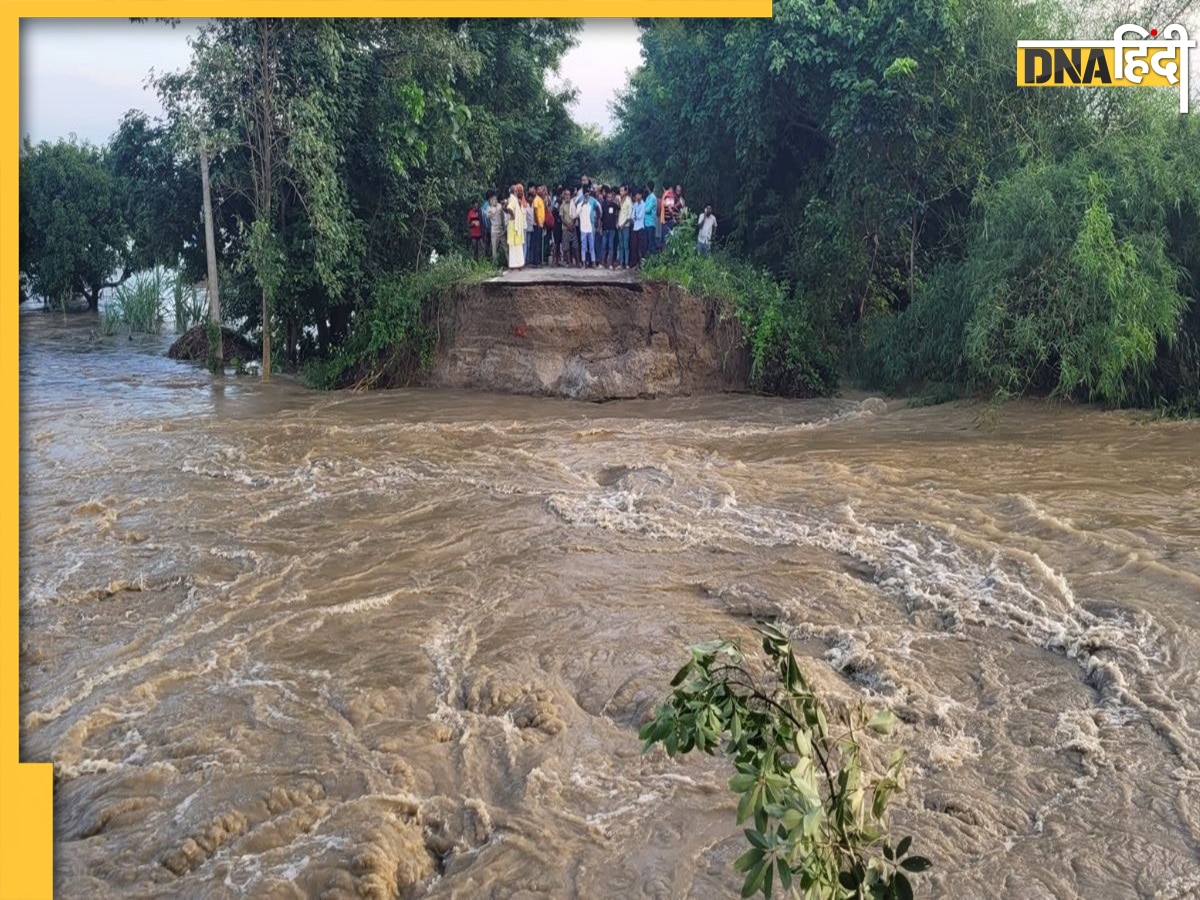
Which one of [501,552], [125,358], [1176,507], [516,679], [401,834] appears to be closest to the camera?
[401,834]

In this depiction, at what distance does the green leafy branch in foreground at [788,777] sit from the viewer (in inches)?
68.6

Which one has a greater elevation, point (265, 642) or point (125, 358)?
point (125, 358)

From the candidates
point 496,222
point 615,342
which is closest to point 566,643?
point 615,342

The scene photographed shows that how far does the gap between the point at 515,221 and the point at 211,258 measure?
15.1 feet

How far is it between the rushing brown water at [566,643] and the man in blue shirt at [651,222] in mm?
5545

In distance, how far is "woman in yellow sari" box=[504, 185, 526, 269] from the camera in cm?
1761

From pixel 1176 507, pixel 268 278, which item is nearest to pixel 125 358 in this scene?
pixel 268 278

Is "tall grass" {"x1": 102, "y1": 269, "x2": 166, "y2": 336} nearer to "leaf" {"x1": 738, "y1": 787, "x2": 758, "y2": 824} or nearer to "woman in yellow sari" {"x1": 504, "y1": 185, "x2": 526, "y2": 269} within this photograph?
"woman in yellow sari" {"x1": 504, "y1": 185, "x2": 526, "y2": 269}

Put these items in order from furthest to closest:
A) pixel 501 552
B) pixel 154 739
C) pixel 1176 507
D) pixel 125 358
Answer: pixel 125 358 < pixel 1176 507 < pixel 501 552 < pixel 154 739

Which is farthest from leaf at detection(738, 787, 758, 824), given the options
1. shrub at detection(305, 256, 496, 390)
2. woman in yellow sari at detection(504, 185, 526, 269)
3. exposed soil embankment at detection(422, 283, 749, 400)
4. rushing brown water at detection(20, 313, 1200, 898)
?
woman in yellow sari at detection(504, 185, 526, 269)

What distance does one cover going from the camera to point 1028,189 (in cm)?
1313

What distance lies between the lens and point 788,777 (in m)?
1.75

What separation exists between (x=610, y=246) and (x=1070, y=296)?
7.77 meters

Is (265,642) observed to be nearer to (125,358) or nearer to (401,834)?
(401,834)
